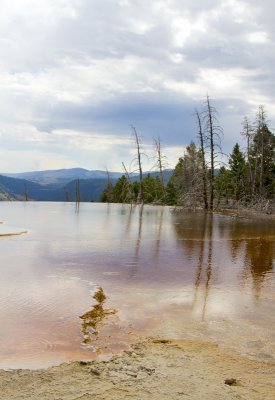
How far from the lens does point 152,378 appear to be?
414cm

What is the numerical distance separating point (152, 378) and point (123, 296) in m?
3.54

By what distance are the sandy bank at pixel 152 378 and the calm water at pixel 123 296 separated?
15.5 inches

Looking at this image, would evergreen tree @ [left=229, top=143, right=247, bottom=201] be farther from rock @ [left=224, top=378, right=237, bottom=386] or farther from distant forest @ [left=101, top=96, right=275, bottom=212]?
rock @ [left=224, top=378, right=237, bottom=386]

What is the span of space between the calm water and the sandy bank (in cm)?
39

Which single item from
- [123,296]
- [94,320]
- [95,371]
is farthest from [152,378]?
[123,296]

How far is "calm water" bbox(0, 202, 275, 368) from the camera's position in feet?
17.7

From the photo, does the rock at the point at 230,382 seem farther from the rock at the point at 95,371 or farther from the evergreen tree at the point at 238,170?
the evergreen tree at the point at 238,170

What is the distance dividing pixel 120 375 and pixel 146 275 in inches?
209

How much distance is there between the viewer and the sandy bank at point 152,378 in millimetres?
3840

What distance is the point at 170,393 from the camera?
3.84 meters

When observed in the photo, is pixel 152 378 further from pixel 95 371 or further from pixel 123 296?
pixel 123 296

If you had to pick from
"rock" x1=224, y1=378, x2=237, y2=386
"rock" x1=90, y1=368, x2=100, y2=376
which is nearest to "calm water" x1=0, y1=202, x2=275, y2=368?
"rock" x1=90, y1=368, x2=100, y2=376

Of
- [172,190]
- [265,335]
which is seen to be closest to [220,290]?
[265,335]

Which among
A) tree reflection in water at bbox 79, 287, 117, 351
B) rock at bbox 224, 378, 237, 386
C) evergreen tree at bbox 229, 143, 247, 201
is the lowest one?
tree reflection in water at bbox 79, 287, 117, 351
